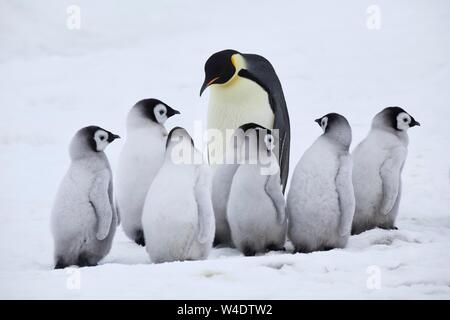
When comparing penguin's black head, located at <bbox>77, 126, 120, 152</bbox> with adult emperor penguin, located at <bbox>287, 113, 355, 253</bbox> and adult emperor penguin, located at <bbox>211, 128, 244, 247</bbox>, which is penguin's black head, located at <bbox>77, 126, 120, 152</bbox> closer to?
adult emperor penguin, located at <bbox>211, 128, 244, 247</bbox>

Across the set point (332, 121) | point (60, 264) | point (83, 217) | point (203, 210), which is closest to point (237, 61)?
point (332, 121)

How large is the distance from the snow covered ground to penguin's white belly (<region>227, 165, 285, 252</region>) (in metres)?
0.10

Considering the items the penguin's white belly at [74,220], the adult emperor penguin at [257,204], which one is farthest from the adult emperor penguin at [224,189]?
the penguin's white belly at [74,220]

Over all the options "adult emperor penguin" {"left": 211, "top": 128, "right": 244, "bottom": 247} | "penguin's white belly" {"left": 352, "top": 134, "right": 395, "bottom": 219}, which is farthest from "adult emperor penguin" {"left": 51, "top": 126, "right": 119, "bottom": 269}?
"penguin's white belly" {"left": 352, "top": 134, "right": 395, "bottom": 219}

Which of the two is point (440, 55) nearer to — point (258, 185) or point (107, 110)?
point (107, 110)

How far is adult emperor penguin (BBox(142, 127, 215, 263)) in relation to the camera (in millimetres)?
2801

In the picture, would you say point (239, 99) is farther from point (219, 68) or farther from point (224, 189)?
point (224, 189)

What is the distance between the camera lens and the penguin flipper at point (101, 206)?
2854 millimetres

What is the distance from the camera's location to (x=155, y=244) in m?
2.83

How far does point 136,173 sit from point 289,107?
3.76 meters

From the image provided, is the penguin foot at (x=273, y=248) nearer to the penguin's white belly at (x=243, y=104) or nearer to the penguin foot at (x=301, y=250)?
the penguin foot at (x=301, y=250)

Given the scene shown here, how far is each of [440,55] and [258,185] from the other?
20.9 ft

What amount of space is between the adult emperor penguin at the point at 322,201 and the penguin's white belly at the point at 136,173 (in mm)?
624

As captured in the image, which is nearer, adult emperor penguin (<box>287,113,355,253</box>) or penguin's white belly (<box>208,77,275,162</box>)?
adult emperor penguin (<box>287,113,355,253</box>)
